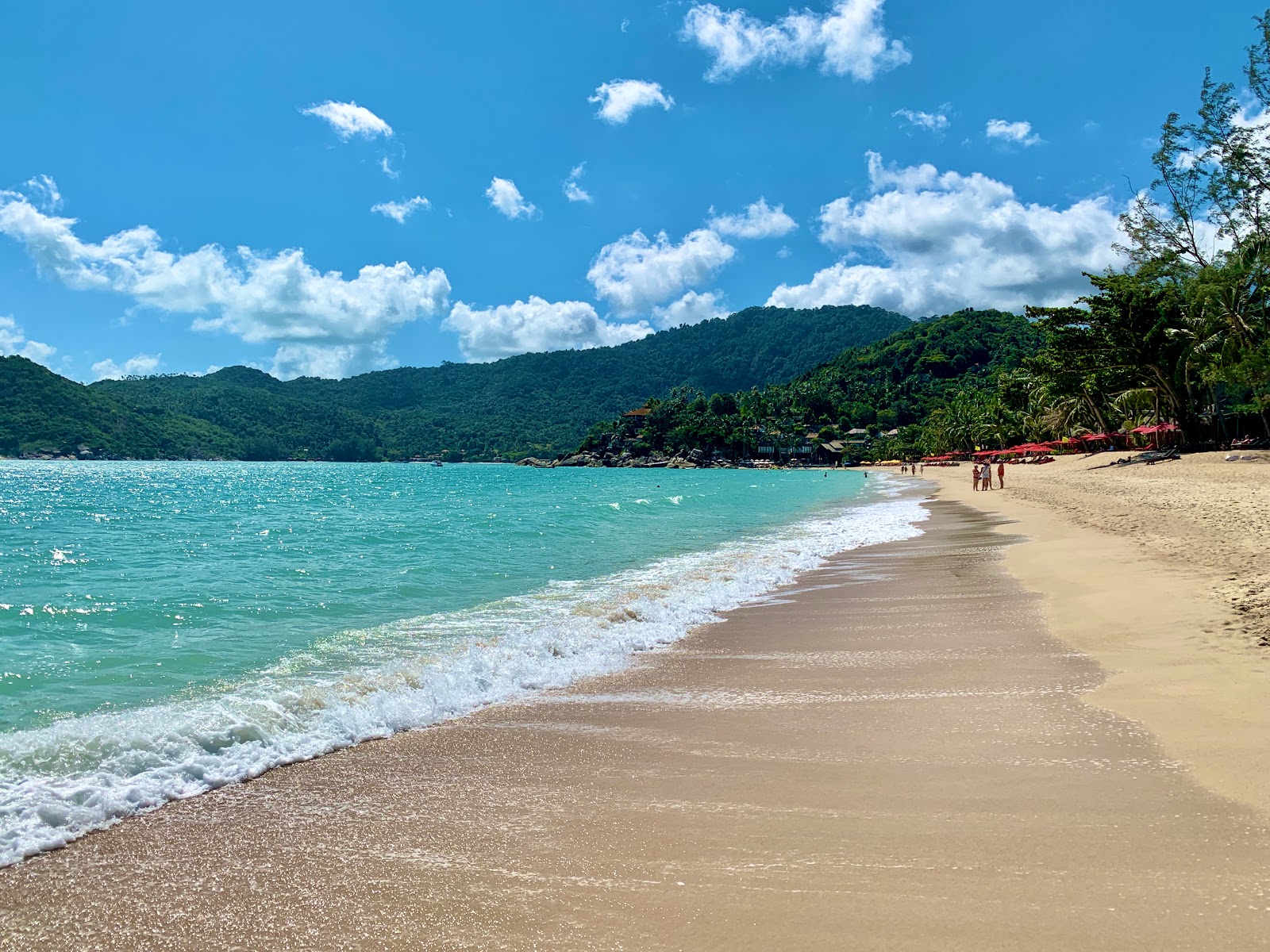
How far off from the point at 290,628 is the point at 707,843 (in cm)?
818

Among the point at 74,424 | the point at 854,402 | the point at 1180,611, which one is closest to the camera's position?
the point at 1180,611

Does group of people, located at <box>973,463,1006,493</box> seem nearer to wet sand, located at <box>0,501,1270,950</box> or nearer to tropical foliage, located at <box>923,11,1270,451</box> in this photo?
tropical foliage, located at <box>923,11,1270,451</box>

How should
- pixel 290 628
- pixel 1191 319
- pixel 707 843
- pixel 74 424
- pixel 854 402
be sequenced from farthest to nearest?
pixel 854 402
pixel 74 424
pixel 1191 319
pixel 290 628
pixel 707 843

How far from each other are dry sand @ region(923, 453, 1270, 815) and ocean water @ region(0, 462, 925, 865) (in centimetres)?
448

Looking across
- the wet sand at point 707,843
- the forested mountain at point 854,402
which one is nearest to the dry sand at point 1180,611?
the wet sand at point 707,843

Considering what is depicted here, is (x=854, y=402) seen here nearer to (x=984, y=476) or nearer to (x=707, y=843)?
(x=984, y=476)

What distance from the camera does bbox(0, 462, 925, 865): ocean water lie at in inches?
195

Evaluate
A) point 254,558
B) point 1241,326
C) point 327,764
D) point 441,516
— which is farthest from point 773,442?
point 327,764

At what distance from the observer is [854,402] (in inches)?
6959

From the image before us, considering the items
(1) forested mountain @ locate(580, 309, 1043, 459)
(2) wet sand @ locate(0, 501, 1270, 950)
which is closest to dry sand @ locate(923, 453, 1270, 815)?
(2) wet sand @ locate(0, 501, 1270, 950)

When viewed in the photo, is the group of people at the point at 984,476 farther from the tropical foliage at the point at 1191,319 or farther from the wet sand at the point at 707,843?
the wet sand at the point at 707,843

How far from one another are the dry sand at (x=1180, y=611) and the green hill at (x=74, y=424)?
180 m

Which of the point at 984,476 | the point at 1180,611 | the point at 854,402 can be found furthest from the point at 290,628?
the point at 854,402

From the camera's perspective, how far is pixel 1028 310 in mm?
47688
